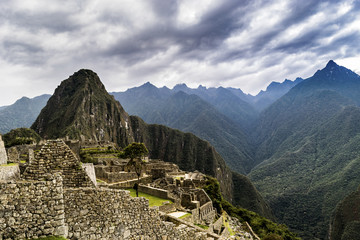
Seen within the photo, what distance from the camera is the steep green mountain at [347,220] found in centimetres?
10319

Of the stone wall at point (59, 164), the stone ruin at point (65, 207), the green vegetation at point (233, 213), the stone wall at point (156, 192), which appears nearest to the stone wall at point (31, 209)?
the stone ruin at point (65, 207)

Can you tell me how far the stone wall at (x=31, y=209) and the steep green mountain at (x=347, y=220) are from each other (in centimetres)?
12784

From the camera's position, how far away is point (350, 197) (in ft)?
402

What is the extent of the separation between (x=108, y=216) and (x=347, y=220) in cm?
14025

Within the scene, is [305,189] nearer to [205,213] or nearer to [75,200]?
[205,213]

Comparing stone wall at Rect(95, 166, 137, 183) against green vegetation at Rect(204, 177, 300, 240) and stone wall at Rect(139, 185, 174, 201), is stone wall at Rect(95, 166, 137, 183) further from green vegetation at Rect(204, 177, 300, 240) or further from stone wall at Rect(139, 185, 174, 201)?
green vegetation at Rect(204, 177, 300, 240)

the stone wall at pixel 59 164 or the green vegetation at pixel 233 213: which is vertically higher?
the stone wall at pixel 59 164

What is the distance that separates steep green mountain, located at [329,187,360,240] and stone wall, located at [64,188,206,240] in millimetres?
123948

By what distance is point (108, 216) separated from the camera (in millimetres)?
7082

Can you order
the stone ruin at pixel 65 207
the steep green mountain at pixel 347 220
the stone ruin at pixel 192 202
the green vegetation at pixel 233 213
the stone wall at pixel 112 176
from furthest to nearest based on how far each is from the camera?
1. the steep green mountain at pixel 347 220
2. the green vegetation at pixel 233 213
3. the stone wall at pixel 112 176
4. the stone ruin at pixel 192 202
5. the stone ruin at pixel 65 207

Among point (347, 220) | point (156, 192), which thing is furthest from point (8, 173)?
point (347, 220)

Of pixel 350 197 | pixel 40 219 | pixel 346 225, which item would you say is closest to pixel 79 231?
pixel 40 219

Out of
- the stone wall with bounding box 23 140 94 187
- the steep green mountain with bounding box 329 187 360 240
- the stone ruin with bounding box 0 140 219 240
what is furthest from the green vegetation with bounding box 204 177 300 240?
the steep green mountain with bounding box 329 187 360 240

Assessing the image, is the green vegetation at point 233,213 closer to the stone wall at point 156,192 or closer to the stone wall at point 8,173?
the stone wall at point 156,192
